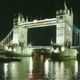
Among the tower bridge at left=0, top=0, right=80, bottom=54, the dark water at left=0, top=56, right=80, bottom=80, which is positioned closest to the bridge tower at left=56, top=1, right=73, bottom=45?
the tower bridge at left=0, top=0, right=80, bottom=54

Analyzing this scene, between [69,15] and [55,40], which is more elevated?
[69,15]

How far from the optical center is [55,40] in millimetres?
97188

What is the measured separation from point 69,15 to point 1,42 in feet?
67.7

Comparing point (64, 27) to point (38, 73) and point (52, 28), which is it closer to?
point (52, 28)

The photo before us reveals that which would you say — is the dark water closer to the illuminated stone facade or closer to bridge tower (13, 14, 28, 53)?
the illuminated stone facade

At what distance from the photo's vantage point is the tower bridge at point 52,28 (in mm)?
95113

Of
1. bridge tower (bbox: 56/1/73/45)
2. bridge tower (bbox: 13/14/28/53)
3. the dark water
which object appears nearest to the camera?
the dark water

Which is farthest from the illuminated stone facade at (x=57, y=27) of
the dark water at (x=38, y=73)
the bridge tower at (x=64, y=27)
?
the dark water at (x=38, y=73)

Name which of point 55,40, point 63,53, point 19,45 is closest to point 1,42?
point 19,45

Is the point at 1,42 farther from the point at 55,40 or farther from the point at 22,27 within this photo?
the point at 55,40

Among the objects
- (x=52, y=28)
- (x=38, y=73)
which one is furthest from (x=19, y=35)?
(x=38, y=73)

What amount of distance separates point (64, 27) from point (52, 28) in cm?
723

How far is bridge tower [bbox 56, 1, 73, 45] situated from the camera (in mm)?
93938

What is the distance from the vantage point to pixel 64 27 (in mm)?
94938
